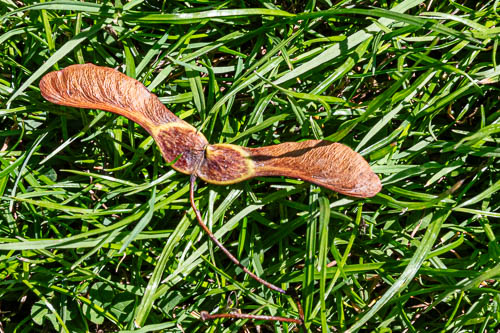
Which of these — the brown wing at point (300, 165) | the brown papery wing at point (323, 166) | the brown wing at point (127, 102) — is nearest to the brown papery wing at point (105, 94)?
the brown wing at point (127, 102)

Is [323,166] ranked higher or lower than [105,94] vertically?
lower

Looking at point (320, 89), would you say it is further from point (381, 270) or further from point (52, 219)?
point (52, 219)

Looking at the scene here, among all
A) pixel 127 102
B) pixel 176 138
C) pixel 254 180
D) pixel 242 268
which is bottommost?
pixel 242 268

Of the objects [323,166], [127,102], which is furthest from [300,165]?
[127,102]

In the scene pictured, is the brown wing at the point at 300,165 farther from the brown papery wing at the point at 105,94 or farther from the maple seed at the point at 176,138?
the brown papery wing at the point at 105,94

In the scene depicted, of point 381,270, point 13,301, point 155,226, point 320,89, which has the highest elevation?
point 320,89

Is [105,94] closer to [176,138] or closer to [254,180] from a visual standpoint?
[176,138]

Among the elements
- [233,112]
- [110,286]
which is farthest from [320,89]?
[110,286]

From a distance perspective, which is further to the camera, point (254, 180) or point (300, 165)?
point (254, 180)
